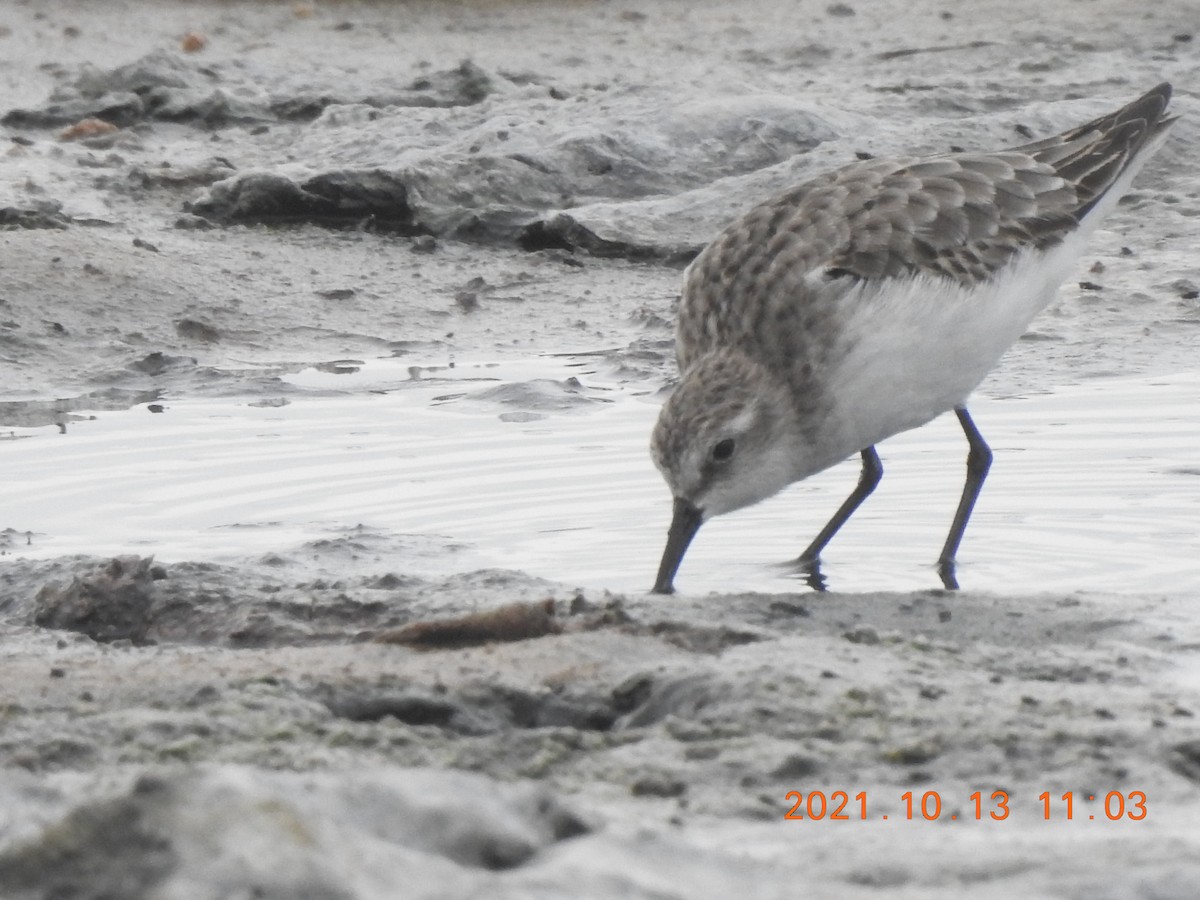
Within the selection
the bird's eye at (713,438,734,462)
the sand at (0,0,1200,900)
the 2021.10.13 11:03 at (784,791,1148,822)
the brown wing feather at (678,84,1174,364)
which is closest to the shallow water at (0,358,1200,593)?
the sand at (0,0,1200,900)

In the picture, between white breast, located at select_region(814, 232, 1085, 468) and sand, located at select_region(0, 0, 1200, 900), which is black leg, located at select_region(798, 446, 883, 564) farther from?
white breast, located at select_region(814, 232, 1085, 468)

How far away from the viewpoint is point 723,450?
5.25 metres

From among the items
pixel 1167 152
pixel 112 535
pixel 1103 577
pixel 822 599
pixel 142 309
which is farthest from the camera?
pixel 1167 152

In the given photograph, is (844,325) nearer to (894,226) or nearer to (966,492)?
(894,226)

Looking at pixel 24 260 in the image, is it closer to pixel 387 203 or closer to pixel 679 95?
pixel 387 203

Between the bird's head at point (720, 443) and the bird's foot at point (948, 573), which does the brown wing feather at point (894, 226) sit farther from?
the bird's foot at point (948, 573)

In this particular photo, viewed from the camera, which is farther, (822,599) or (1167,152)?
(1167,152)

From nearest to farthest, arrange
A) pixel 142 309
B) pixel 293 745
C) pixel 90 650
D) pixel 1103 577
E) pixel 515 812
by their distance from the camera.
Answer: pixel 515 812 → pixel 293 745 → pixel 90 650 → pixel 1103 577 → pixel 142 309

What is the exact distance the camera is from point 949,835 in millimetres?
2807

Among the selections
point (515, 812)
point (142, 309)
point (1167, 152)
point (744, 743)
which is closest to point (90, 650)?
point (744, 743)

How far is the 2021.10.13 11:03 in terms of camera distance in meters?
2.90

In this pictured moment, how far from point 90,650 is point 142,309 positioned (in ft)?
13.6

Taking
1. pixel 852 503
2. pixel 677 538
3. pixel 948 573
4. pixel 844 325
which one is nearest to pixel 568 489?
pixel 852 503

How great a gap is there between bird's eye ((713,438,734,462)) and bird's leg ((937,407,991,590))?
0.71 metres
